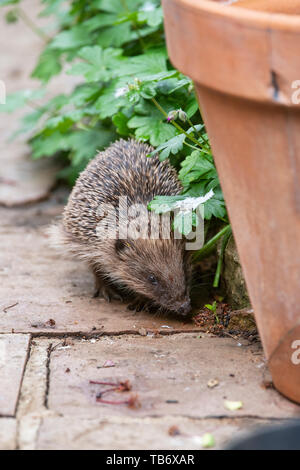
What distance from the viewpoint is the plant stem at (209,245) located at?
158 inches

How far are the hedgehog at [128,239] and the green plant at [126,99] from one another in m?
0.18

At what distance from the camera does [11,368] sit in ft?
11.0

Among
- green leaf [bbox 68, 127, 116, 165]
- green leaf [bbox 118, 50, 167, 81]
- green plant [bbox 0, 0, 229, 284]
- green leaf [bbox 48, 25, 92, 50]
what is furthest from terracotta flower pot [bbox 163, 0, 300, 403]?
green leaf [bbox 48, 25, 92, 50]

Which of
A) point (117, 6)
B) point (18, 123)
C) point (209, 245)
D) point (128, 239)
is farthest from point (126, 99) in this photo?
point (18, 123)

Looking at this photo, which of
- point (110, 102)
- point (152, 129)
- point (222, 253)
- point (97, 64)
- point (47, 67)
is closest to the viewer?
point (222, 253)

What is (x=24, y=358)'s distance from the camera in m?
3.47

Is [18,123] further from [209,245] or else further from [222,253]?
[222,253]

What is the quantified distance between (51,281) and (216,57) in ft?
8.84

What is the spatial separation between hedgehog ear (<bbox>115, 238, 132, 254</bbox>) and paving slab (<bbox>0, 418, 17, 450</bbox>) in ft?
5.86

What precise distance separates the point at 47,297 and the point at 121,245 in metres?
0.59

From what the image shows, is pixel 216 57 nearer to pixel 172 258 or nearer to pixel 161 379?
pixel 161 379

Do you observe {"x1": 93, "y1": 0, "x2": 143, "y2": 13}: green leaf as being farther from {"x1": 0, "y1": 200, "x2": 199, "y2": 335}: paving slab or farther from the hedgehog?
{"x1": 0, "y1": 200, "x2": 199, "y2": 335}: paving slab
